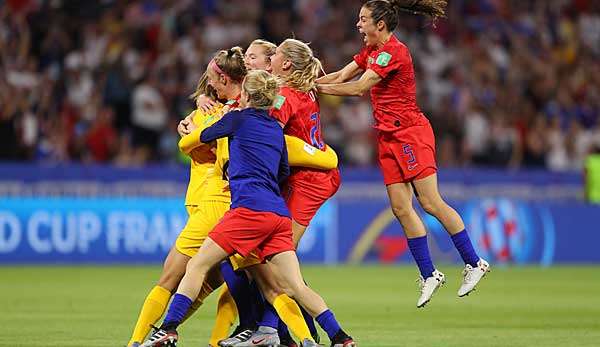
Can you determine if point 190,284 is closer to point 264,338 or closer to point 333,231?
point 264,338

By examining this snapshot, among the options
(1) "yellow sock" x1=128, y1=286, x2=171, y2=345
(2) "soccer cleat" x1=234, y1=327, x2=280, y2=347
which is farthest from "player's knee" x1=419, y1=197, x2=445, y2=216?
(1) "yellow sock" x1=128, y1=286, x2=171, y2=345

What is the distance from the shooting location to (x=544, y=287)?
16.3 meters

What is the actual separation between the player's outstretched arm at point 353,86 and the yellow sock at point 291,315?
1.92m

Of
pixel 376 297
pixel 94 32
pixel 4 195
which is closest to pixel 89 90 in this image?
pixel 94 32

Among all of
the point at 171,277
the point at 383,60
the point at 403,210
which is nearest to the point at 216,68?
the point at 171,277

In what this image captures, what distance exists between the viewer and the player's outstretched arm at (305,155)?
9.33 meters

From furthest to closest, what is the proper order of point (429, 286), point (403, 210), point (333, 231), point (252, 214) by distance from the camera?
1. point (333, 231)
2. point (403, 210)
3. point (429, 286)
4. point (252, 214)

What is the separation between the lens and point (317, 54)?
72.5ft

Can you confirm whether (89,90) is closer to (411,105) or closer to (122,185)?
(122,185)

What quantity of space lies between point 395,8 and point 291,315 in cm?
314

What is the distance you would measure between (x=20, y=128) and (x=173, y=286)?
37.0 feet

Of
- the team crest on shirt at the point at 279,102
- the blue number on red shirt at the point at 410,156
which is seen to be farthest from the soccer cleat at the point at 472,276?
the team crest on shirt at the point at 279,102

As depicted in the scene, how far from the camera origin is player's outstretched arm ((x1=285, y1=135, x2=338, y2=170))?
9.33 m

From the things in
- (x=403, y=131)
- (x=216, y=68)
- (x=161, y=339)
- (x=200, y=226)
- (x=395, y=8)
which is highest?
(x=395, y=8)
